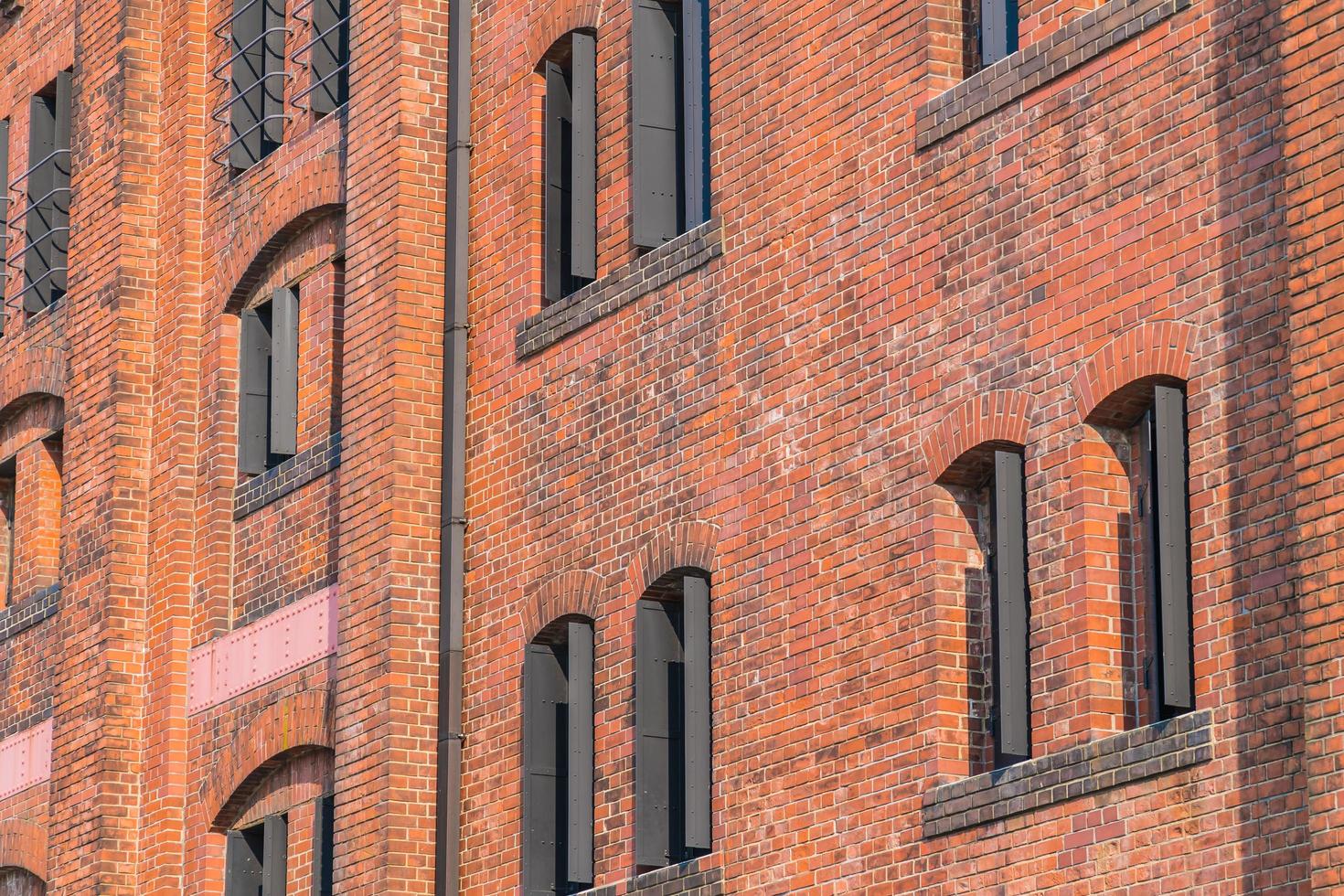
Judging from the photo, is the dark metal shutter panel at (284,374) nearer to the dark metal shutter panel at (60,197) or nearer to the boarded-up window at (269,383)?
the boarded-up window at (269,383)

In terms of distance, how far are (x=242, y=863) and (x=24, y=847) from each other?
3748 millimetres

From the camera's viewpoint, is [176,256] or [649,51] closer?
[649,51]

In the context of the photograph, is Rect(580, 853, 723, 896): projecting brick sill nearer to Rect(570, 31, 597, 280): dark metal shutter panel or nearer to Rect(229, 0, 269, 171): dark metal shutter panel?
Rect(570, 31, 597, 280): dark metal shutter panel

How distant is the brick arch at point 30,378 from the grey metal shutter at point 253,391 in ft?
9.76

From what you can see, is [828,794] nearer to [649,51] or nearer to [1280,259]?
[1280,259]

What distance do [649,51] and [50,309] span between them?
9226 mm

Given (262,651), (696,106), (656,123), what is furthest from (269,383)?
(696,106)

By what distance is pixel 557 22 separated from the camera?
67.2 ft

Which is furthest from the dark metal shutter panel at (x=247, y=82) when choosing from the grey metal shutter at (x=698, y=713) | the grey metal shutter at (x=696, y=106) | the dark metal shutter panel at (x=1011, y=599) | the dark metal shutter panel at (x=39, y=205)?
the dark metal shutter panel at (x=1011, y=599)

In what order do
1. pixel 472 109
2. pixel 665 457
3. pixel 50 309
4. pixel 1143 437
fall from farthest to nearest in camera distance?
pixel 50 309
pixel 472 109
pixel 665 457
pixel 1143 437

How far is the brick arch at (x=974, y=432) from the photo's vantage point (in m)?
15.7

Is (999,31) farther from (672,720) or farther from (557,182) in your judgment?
(672,720)

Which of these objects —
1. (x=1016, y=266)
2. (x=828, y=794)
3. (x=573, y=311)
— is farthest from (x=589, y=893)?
(x=1016, y=266)

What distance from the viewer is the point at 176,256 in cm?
2484
